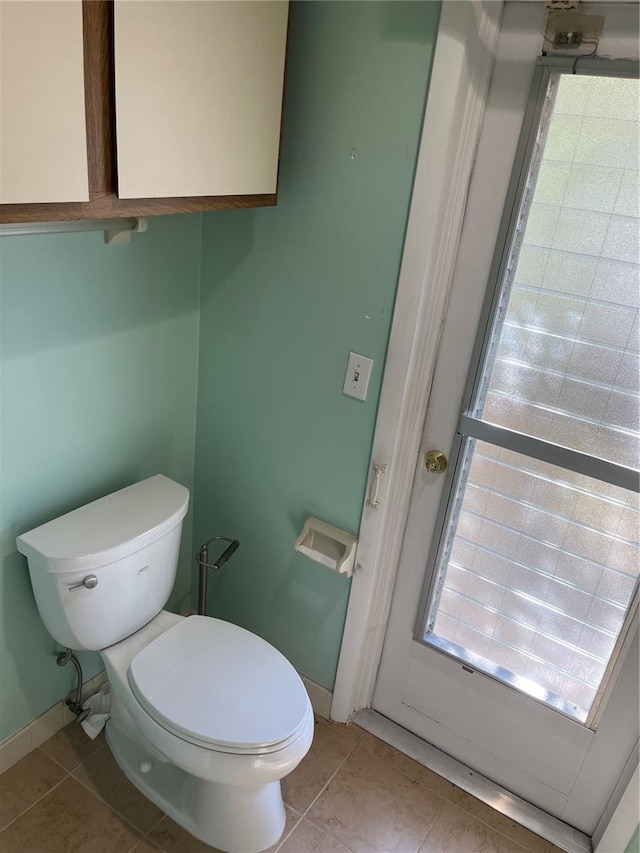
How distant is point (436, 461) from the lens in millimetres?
1606

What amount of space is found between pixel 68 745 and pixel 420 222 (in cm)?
165

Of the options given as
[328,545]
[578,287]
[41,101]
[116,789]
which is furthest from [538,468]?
[116,789]

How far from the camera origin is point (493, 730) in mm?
1764

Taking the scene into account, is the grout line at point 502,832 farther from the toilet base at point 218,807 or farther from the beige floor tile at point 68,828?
the beige floor tile at point 68,828

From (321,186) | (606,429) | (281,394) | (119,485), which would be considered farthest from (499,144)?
(119,485)

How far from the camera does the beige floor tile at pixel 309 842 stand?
1612 millimetres

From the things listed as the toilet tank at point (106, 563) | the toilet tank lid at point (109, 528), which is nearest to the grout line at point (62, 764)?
the toilet tank at point (106, 563)

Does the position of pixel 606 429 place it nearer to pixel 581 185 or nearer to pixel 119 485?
pixel 581 185

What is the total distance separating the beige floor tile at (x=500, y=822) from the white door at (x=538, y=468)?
3.4 inches

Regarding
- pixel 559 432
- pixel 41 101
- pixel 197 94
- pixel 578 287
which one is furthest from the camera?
pixel 559 432

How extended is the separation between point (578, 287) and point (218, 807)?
144 centimetres

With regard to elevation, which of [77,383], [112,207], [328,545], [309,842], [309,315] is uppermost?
[112,207]

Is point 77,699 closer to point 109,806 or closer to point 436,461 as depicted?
point 109,806

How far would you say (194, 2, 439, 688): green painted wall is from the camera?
135cm
